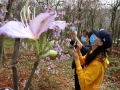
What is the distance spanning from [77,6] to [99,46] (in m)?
14.2

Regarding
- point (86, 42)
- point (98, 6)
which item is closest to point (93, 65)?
point (86, 42)

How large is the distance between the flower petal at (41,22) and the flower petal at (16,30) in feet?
0.06

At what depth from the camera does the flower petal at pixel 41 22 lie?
2.17ft

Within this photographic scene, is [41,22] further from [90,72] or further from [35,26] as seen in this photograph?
[90,72]

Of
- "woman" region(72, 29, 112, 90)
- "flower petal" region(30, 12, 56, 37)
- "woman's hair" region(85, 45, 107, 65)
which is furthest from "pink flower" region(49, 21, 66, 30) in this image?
"woman's hair" region(85, 45, 107, 65)

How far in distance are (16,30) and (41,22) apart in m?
0.08

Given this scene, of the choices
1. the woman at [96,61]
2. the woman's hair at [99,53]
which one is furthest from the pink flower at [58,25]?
the woman's hair at [99,53]

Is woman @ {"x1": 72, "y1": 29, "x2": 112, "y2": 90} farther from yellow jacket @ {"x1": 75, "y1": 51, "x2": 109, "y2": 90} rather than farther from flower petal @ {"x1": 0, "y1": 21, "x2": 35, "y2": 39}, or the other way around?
flower petal @ {"x1": 0, "y1": 21, "x2": 35, "y2": 39}

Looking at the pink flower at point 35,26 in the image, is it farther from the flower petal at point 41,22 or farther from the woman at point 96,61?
the woman at point 96,61

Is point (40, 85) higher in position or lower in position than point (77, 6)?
lower

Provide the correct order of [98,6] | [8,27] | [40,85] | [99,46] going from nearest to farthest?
[8,27]
[99,46]
[40,85]
[98,6]

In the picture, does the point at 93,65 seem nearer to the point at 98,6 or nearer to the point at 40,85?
the point at 40,85

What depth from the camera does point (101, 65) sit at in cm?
267

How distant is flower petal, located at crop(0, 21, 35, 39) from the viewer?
2.01 feet
